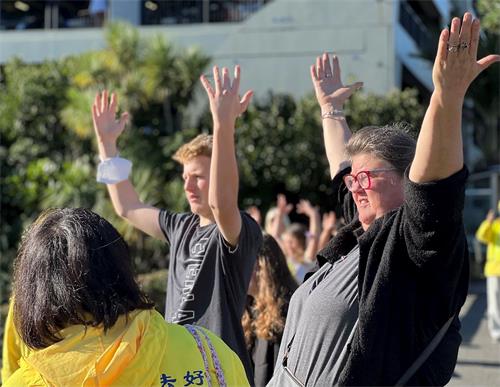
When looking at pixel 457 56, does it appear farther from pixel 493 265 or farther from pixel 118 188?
pixel 493 265

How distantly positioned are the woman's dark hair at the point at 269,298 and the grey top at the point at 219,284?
2.52 feet

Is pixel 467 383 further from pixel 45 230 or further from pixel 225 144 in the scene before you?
pixel 45 230

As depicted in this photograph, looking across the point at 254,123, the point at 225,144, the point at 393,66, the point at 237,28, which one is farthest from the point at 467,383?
the point at 237,28

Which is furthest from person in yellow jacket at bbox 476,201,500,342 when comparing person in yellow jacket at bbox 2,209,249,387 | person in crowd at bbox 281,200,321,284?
person in yellow jacket at bbox 2,209,249,387

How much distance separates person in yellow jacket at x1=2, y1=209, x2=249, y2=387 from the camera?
69.0 inches

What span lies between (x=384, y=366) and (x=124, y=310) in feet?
2.87

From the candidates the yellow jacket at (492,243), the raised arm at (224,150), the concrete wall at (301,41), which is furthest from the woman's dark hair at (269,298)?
the concrete wall at (301,41)

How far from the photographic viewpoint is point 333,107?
338cm

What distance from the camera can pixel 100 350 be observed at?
5.78ft

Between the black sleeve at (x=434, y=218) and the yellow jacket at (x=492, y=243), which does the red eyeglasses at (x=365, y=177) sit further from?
the yellow jacket at (x=492, y=243)

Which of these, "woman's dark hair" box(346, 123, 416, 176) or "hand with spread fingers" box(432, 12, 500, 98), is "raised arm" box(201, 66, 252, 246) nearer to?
"woman's dark hair" box(346, 123, 416, 176)

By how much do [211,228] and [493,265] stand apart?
670 cm

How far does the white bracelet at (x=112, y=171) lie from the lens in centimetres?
395

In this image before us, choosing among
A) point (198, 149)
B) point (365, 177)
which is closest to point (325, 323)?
point (365, 177)
